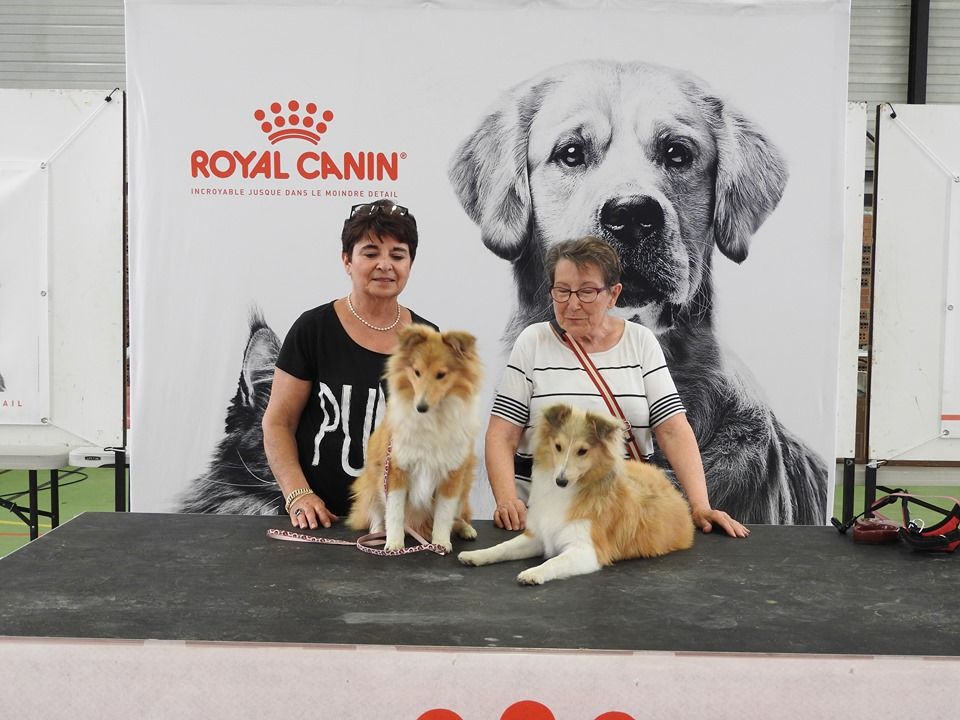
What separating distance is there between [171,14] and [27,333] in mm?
1584

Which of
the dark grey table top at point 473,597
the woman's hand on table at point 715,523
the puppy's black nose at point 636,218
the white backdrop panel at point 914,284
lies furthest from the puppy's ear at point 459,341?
the white backdrop panel at point 914,284

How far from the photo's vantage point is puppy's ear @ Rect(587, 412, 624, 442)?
5.64ft

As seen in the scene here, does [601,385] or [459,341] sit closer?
[459,341]

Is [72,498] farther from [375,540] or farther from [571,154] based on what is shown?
[375,540]

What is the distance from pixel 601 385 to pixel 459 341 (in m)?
0.70

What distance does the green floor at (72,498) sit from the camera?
19.1ft

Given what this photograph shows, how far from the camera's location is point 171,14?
3.44 meters

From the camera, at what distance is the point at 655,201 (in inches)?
139

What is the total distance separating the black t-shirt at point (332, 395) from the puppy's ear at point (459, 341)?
695mm

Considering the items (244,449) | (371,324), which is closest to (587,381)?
(371,324)

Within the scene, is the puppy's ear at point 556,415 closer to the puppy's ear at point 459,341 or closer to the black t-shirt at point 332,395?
the puppy's ear at point 459,341

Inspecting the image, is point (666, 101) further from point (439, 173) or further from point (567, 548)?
point (567, 548)

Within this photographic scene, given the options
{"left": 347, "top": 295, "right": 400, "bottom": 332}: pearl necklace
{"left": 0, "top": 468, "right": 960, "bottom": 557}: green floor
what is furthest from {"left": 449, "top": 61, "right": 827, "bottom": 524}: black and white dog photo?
{"left": 0, "top": 468, "right": 960, "bottom": 557}: green floor

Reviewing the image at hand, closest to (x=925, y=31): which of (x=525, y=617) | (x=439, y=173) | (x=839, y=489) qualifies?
(x=839, y=489)
